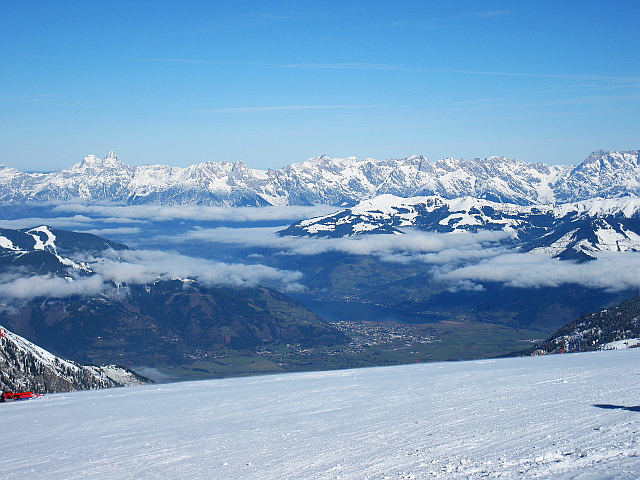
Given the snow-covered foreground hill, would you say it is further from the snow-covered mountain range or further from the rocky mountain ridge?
the rocky mountain ridge

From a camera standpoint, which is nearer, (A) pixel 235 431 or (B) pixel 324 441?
(B) pixel 324 441

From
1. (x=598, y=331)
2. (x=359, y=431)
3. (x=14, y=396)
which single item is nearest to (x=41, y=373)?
(x=14, y=396)

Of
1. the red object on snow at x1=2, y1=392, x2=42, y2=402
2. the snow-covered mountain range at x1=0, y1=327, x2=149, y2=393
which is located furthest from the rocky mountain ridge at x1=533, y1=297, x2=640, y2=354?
the red object on snow at x1=2, y1=392, x2=42, y2=402

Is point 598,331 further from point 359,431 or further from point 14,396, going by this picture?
point 359,431

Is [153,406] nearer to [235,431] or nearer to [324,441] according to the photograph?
[235,431]

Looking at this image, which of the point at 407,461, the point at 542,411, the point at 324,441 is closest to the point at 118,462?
the point at 324,441

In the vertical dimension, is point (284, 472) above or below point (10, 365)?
above

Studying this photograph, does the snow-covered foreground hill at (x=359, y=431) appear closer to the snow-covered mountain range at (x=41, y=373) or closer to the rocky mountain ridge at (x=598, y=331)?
the snow-covered mountain range at (x=41, y=373)
